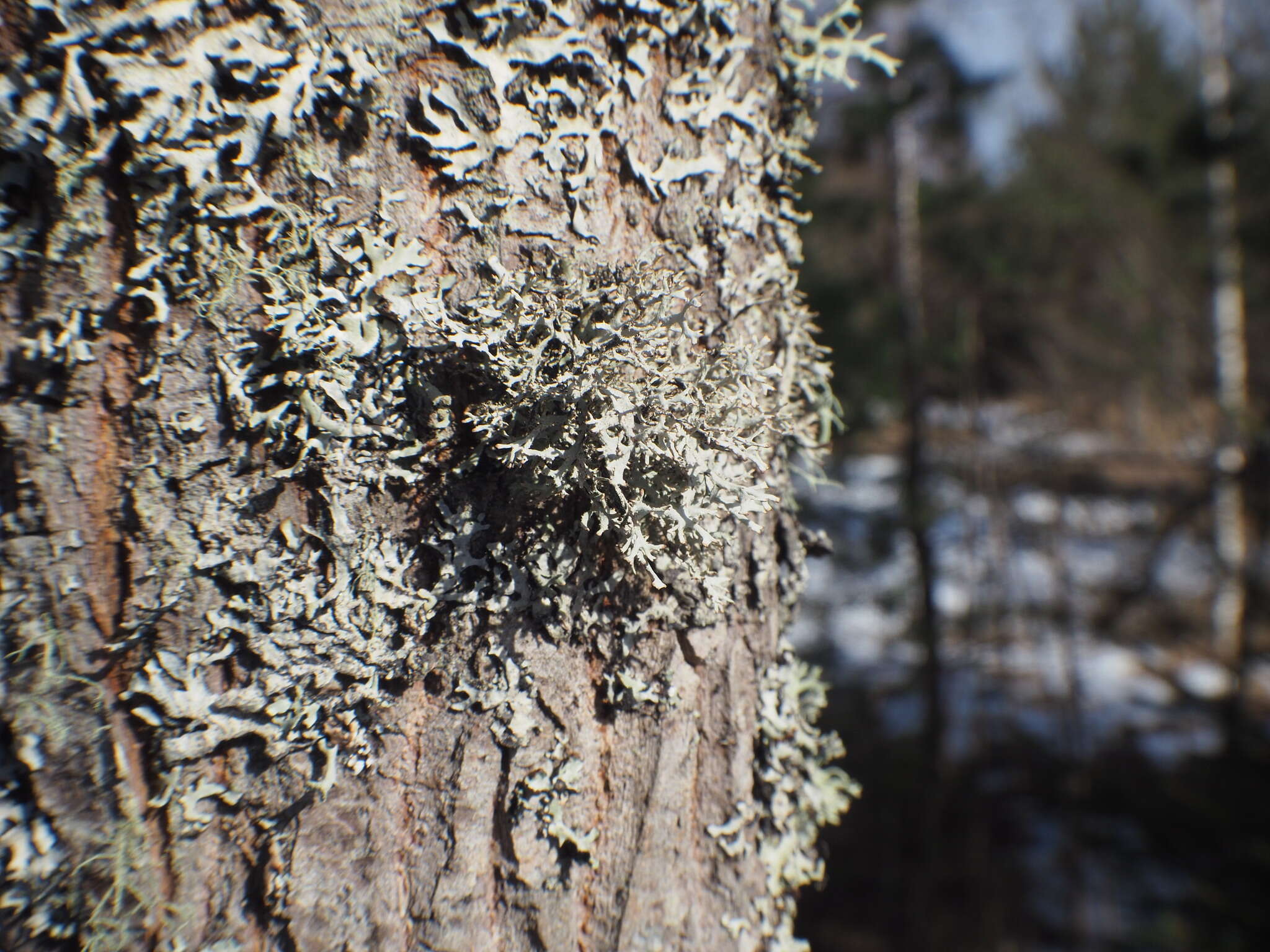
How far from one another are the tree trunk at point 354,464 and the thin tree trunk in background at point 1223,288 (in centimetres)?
639

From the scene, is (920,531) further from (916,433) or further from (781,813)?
(781,813)

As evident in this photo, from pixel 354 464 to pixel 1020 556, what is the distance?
5.91 m

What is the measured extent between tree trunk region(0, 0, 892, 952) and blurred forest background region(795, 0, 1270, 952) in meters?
2.72

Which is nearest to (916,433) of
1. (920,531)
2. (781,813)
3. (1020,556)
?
(920,531)

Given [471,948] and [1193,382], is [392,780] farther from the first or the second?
[1193,382]

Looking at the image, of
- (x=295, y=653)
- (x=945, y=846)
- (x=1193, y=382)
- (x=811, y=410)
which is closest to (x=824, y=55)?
(x=811, y=410)

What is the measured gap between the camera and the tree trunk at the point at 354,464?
1.91 ft

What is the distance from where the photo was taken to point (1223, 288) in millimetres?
6195

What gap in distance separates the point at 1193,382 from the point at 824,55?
949 centimetres

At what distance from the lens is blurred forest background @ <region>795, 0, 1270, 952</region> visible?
3594 millimetres

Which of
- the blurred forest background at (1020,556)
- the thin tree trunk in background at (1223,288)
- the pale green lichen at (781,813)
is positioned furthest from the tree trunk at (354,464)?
the thin tree trunk in background at (1223,288)

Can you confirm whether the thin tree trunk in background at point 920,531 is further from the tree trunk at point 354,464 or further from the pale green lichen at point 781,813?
the tree trunk at point 354,464

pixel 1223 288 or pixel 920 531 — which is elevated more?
pixel 1223 288

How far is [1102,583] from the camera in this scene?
6695mm
